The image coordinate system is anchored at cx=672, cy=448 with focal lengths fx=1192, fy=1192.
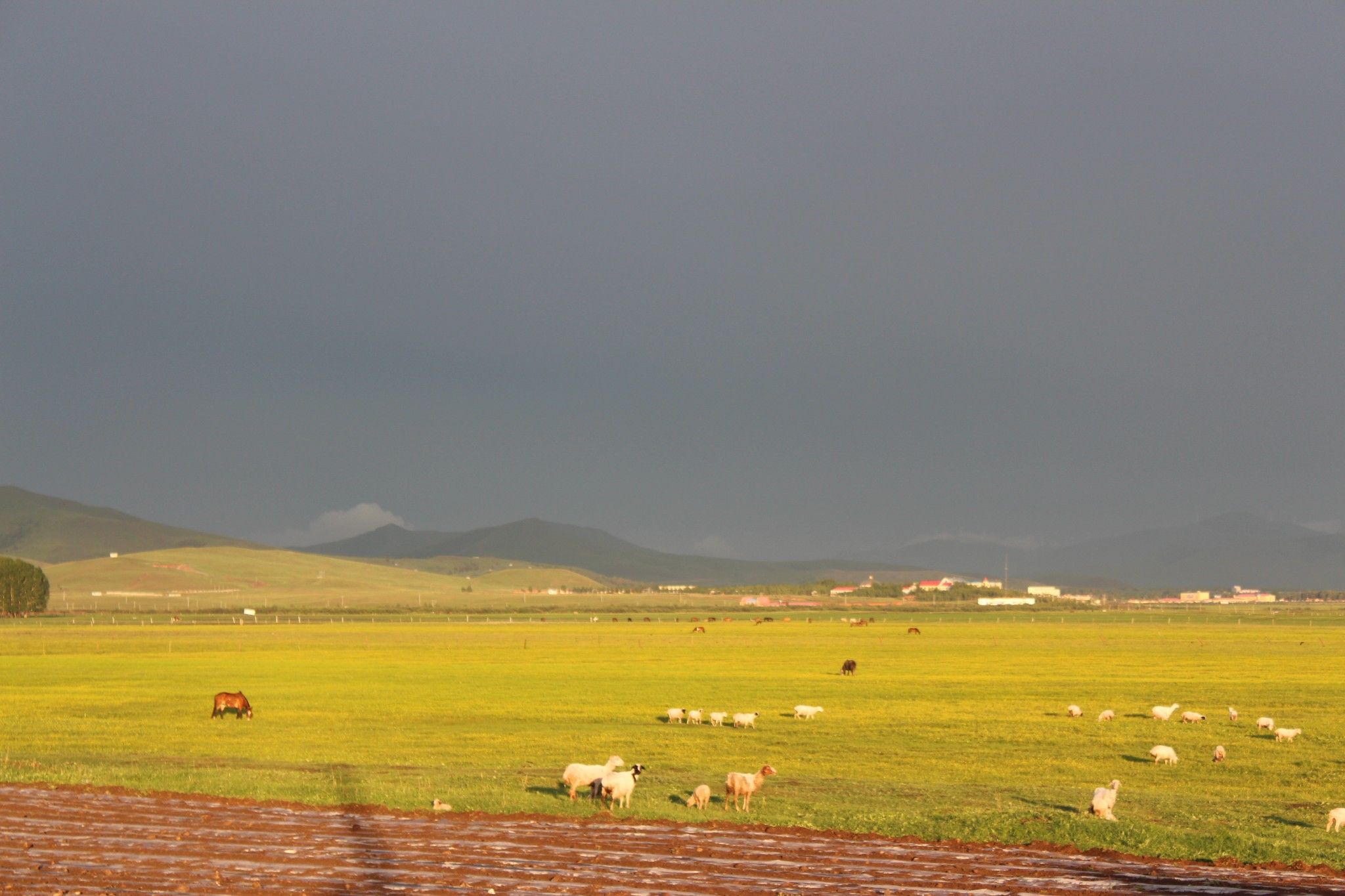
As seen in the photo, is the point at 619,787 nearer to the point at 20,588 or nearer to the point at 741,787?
the point at 741,787

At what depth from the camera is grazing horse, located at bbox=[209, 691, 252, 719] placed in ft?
119

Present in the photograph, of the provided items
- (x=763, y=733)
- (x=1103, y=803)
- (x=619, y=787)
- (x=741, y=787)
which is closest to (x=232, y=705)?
(x=763, y=733)

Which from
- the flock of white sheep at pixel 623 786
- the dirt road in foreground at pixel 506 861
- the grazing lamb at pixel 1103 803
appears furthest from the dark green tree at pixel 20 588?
the grazing lamb at pixel 1103 803

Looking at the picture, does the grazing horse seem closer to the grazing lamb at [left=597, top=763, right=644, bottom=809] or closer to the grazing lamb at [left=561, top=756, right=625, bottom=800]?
Answer: the grazing lamb at [left=561, top=756, right=625, bottom=800]

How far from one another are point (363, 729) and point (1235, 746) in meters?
22.8

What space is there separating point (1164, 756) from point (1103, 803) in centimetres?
944

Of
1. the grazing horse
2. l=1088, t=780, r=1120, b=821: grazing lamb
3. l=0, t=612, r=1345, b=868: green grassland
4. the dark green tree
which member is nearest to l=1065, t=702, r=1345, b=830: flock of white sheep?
l=1088, t=780, r=1120, b=821: grazing lamb

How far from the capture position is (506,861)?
1453 cm

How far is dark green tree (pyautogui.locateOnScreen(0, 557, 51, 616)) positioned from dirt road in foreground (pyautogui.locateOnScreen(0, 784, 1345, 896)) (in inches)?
5581

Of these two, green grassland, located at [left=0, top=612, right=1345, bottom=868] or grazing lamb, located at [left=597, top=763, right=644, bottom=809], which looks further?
green grassland, located at [left=0, top=612, right=1345, bottom=868]

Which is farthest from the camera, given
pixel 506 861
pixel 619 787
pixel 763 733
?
pixel 763 733

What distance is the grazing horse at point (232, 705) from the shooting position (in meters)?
36.4

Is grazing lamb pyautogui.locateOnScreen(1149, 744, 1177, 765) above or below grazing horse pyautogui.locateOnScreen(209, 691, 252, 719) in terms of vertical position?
above

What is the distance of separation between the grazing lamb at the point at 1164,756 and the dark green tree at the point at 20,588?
144135 millimetres
